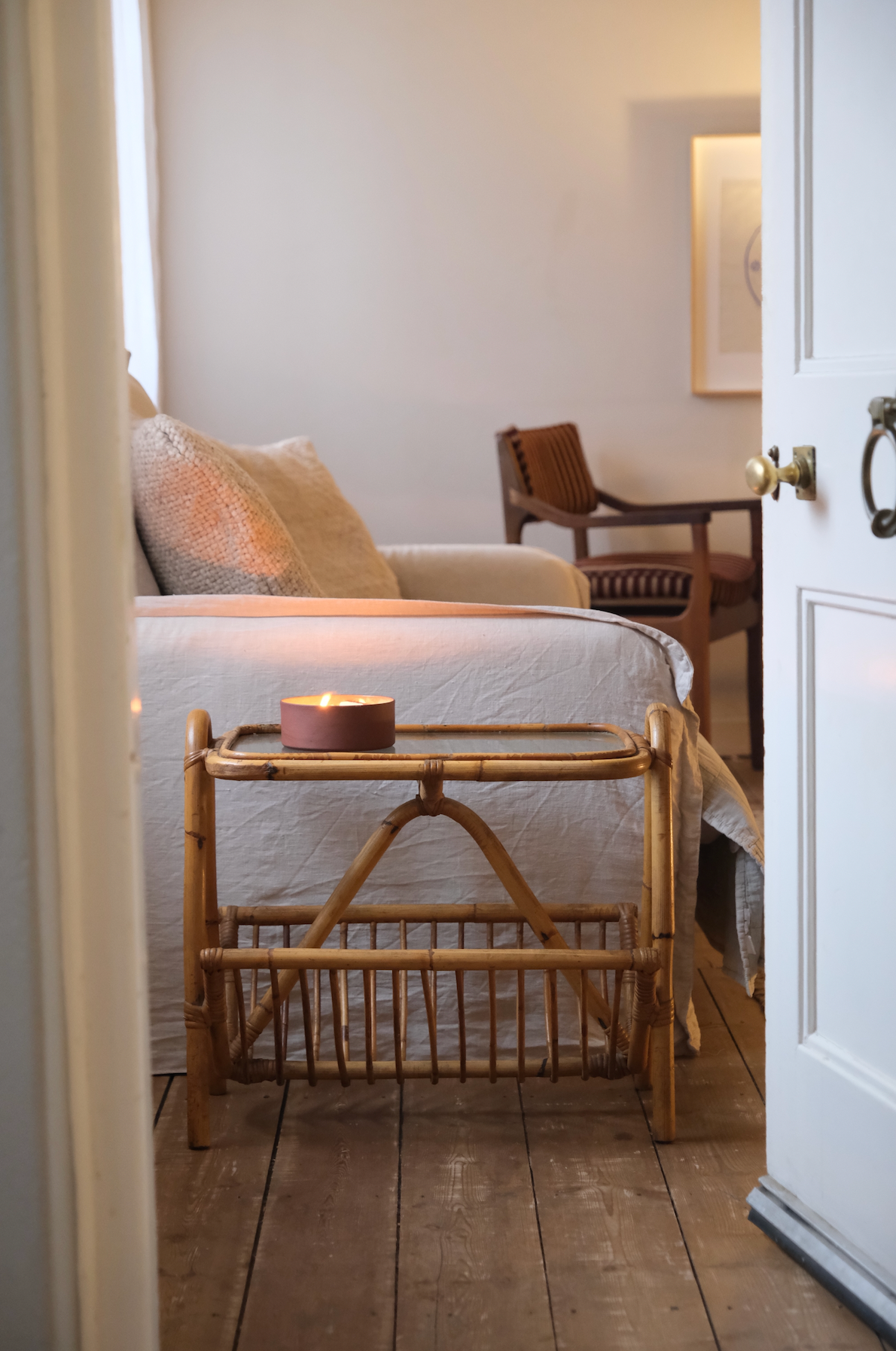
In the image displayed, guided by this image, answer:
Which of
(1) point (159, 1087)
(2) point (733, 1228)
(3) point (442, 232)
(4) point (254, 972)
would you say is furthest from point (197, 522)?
(3) point (442, 232)

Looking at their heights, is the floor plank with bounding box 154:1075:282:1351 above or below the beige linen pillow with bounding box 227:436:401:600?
below

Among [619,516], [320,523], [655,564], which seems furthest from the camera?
[655,564]

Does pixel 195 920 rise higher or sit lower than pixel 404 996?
higher

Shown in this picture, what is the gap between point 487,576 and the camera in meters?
2.46

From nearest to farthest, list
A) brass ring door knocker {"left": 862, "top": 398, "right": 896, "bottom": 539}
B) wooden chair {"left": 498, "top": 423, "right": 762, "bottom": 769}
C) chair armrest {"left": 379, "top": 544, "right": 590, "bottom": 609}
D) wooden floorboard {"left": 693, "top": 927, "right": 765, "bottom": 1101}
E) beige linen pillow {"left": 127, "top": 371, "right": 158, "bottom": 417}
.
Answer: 1. brass ring door knocker {"left": 862, "top": 398, "right": 896, "bottom": 539}
2. wooden floorboard {"left": 693, "top": 927, "right": 765, "bottom": 1101}
3. beige linen pillow {"left": 127, "top": 371, "right": 158, "bottom": 417}
4. chair armrest {"left": 379, "top": 544, "right": 590, "bottom": 609}
5. wooden chair {"left": 498, "top": 423, "right": 762, "bottom": 769}

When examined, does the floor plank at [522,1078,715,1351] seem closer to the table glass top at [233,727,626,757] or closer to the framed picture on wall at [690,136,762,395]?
the table glass top at [233,727,626,757]

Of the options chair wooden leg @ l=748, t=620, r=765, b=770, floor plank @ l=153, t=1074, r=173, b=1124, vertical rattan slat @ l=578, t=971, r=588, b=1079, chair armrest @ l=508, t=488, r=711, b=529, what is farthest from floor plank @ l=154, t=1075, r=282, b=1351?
chair wooden leg @ l=748, t=620, r=765, b=770

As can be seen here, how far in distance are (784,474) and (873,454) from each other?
12 centimetres

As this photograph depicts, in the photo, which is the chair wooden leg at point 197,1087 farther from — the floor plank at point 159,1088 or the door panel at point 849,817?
the door panel at point 849,817

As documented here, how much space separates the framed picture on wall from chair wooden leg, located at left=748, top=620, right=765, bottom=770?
0.87m

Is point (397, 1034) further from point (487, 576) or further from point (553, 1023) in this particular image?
point (487, 576)

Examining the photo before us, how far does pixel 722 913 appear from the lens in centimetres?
153

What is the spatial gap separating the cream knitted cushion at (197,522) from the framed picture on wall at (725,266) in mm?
2419

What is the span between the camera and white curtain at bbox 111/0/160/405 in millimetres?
3346
